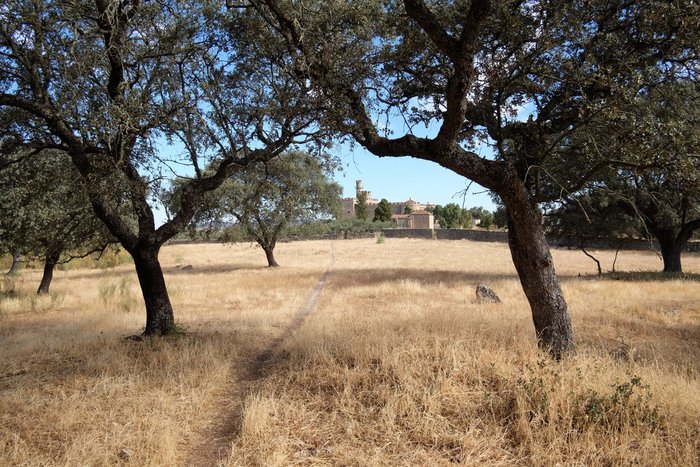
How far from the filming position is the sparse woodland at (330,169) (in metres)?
4.31

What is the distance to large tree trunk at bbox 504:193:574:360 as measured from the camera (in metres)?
5.97

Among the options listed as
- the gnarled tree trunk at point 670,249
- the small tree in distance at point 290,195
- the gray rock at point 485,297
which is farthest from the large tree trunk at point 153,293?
the gnarled tree trunk at point 670,249

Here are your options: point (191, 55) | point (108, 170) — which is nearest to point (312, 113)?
point (191, 55)

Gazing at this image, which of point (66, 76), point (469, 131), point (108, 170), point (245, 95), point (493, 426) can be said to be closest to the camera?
point (493, 426)

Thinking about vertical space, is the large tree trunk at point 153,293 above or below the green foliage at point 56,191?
below

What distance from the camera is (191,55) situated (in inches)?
344

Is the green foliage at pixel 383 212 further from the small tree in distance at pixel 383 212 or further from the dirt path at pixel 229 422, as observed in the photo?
the dirt path at pixel 229 422

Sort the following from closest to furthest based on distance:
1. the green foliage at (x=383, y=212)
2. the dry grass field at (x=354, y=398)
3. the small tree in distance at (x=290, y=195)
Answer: the dry grass field at (x=354, y=398) < the small tree in distance at (x=290, y=195) < the green foliage at (x=383, y=212)

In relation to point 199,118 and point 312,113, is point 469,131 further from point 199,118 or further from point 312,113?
point 199,118

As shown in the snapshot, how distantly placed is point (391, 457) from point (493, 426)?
1.09 m

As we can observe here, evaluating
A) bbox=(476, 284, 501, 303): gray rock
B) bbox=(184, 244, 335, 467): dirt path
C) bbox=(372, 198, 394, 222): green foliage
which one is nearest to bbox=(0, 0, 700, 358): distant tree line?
bbox=(184, 244, 335, 467): dirt path

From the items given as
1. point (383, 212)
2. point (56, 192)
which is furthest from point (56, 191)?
point (383, 212)

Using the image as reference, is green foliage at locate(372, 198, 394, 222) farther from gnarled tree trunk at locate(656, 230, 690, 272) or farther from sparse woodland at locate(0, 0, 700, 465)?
sparse woodland at locate(0, 0, 700, 465)

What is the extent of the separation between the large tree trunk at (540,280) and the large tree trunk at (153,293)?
22.8 ft
